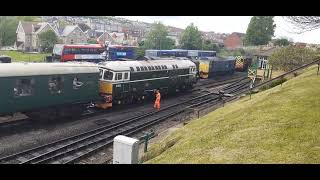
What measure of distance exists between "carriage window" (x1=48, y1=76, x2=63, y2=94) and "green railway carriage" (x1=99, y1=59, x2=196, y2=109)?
4342 mm

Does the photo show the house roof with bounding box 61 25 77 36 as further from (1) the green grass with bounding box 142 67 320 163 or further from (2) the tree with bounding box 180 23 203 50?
(1) the green grass with bounding box 142 67 320 163

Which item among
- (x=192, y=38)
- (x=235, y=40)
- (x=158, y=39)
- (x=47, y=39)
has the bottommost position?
(x=47, y=39)

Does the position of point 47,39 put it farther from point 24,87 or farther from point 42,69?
point 24,87

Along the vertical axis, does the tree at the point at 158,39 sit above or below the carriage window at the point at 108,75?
above

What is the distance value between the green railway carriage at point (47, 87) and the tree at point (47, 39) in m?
54.9

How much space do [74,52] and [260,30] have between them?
172 feet

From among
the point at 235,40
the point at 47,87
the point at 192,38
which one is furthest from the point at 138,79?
the point at 235,40

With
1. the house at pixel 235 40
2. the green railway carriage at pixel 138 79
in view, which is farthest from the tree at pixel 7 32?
the house at pixel 235 40

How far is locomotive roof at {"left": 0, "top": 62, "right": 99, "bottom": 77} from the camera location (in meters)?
16.5

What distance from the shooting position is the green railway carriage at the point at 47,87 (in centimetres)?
1655

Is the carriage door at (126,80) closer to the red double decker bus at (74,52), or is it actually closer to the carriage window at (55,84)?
the carriage window at (55,84)

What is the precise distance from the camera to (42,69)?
18.1 metres
